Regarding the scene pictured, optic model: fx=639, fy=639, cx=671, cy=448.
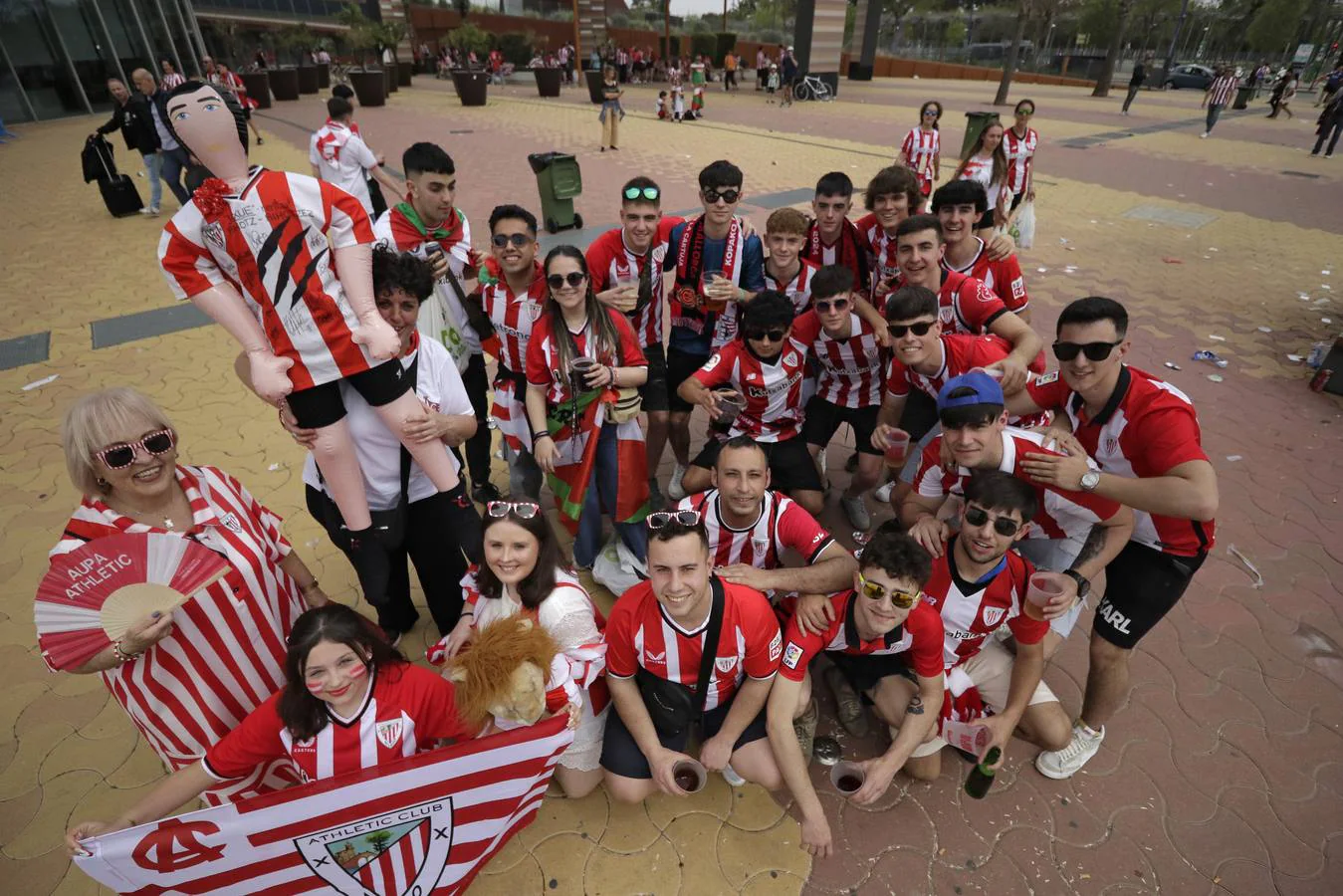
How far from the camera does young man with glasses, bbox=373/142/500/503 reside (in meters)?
3.72

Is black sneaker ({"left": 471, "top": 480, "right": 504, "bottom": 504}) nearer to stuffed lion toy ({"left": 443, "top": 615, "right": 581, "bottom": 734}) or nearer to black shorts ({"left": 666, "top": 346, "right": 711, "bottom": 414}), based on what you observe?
black shorts ({"left": 666, "top": 346, "right": 711, "bottom": 414})

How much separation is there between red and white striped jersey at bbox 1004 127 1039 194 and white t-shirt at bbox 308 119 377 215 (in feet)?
24.0

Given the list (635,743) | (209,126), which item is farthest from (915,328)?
(209,126)

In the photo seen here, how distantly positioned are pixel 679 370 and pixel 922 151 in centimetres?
643

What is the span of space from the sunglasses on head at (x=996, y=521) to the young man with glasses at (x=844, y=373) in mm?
1172

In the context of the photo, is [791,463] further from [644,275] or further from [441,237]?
[441,237]

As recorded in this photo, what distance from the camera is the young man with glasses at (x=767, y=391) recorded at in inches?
142

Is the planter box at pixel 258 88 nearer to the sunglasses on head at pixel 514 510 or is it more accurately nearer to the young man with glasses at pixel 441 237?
the young man with glasses at pixel 441 237

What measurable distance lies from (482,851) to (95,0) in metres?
27.0

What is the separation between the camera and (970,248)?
4.03m

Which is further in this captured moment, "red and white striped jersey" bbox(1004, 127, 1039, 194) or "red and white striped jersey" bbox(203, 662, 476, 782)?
"red and white striped jersey" bbox(1004, 127, 1039, 194)

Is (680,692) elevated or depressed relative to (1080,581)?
depressed

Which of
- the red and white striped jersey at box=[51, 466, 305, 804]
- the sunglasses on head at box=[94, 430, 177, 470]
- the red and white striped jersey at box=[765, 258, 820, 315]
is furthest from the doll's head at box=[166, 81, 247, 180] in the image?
the red and white striped jersey at box=[765, 258, 820, 315]

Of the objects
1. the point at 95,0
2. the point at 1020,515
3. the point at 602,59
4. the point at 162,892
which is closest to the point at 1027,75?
the point at 602,59
